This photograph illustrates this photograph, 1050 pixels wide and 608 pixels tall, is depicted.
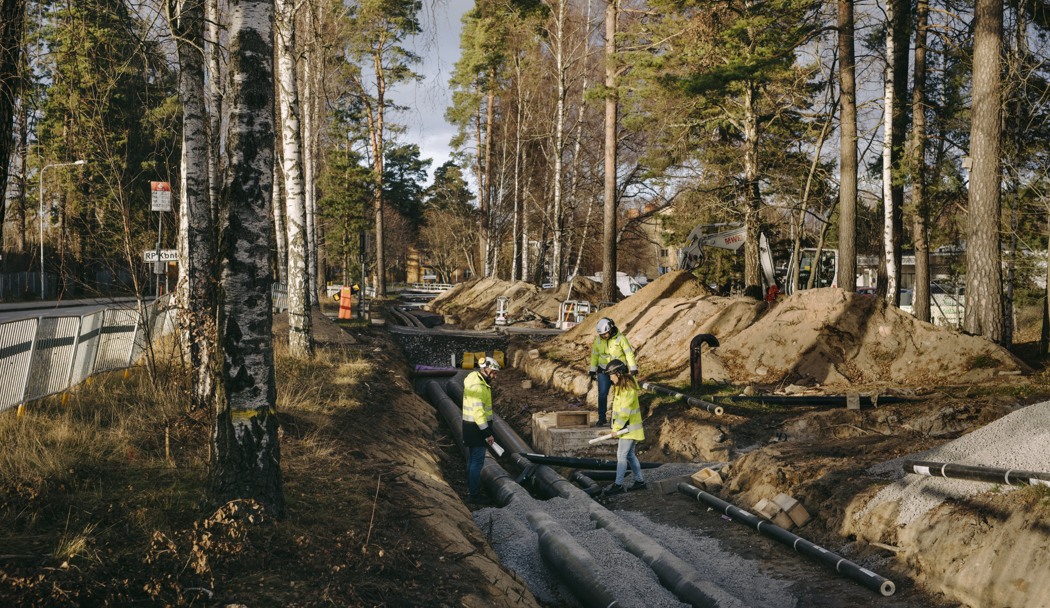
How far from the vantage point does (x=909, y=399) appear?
12453mm

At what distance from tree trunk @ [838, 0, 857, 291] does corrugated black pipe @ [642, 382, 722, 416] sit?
20.7ft

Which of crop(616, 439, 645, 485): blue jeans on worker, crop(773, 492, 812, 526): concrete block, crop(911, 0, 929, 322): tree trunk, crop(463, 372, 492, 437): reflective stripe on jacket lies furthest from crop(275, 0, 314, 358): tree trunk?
crop(911, 0, 929, 322): tree trunk

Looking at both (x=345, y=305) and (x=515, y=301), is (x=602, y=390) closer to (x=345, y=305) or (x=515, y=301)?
(x=345, y=305)

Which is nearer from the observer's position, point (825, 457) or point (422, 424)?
point (825, 457)

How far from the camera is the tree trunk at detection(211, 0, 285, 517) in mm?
5594

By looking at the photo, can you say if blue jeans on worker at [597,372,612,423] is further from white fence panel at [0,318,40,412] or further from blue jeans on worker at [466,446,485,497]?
white fence panel at [0,318,40,412]

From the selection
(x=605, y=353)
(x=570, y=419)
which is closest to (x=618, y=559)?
(x=570, y=419)

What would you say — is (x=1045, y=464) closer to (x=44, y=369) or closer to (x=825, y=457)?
(x=825, y=457)

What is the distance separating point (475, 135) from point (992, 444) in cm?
4166

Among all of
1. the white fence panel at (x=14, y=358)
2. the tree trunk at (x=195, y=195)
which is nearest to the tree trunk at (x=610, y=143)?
the tree trunk at (x=195, y=195)

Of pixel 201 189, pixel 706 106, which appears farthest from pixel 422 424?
pixel 706 106

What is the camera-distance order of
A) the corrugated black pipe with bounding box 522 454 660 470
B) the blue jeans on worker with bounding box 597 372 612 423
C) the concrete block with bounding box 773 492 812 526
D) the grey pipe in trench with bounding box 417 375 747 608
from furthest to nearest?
1. the blue jeans on worker with bounding box 597 372 612 423
2. the corrugated black pipe with bounding box 522 454 660 470
3. the concrete block with bounding box 773 492 812 526
4. the grey pipe in trench with bounding box 417 375 747 608

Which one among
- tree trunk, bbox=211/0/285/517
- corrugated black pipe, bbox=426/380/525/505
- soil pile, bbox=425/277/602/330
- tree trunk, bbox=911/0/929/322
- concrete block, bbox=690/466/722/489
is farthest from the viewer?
soil pile, bbox=425/277/602/330

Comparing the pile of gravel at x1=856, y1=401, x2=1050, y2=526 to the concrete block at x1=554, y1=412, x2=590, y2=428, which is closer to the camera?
the pile of gravel at x1=856, y1=401, x2=1050, y2=526
